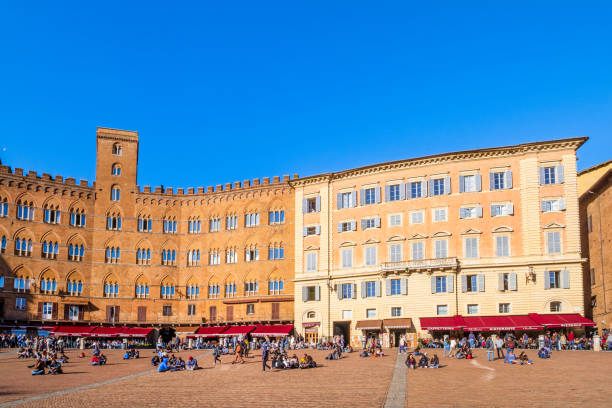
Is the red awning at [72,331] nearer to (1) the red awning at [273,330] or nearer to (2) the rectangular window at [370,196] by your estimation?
(1) the red awning at [273,330]

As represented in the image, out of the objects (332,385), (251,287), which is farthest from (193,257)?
(332,385)

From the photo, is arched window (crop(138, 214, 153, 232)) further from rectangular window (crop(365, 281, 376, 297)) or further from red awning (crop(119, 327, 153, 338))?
rectangular window (crop(365, 281, 376, 297))

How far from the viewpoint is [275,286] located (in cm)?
7531

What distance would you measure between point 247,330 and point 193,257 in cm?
1314

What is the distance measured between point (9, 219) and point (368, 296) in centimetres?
3987

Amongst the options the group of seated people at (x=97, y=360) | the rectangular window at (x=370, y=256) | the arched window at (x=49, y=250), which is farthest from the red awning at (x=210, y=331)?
the group of seated people at (x=97, y=360)

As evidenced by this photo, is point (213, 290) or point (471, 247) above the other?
point (471, 247)

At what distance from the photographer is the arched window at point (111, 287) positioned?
78375 mm

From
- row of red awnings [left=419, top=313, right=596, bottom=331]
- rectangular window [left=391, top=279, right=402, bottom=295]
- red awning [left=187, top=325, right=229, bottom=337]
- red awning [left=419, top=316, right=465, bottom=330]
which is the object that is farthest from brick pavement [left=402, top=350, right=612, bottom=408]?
red awning [left=187, top=325, right=229, bottom=337]

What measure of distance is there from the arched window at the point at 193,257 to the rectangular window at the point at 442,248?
30.8 meters

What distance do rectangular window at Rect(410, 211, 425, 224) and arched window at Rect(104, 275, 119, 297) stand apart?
117 ft

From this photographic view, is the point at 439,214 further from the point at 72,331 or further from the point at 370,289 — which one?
the point at 72,331

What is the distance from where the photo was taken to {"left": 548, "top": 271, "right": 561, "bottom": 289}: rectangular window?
5828 cm

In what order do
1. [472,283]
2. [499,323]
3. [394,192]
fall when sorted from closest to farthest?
[499,323] < [472,283] < [394,192]
